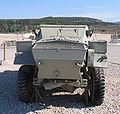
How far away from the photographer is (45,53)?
904cm

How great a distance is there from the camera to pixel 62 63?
907 cm

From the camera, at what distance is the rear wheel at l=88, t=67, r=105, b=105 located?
9.93 metres

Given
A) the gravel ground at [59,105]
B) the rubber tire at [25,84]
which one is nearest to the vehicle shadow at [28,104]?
the gravel ground at [59,105]

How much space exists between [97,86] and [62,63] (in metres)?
1.45

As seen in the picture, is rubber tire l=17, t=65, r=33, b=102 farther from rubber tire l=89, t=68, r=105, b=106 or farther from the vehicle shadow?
rubber tire l=89, t=68, r=105, b=106

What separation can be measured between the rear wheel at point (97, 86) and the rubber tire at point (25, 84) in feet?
5.56

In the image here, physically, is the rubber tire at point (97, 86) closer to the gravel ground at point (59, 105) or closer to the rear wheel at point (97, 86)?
the rear wheel at point (97, 86)

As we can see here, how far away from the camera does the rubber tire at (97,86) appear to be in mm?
9930

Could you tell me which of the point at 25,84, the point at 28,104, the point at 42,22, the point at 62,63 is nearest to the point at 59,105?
the point at 28,104

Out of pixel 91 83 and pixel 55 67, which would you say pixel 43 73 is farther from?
pixel 91 83

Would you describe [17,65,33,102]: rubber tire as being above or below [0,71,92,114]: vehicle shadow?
above

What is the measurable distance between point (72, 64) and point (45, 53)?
0.72m

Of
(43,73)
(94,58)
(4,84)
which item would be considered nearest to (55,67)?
(43,73)

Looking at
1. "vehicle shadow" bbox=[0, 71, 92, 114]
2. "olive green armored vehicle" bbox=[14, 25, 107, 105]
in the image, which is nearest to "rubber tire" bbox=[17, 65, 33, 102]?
"olive green armored vehicle" bbox=[14, 25, 107, 105]
